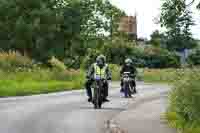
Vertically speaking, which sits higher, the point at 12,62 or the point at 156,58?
the point at 12,62

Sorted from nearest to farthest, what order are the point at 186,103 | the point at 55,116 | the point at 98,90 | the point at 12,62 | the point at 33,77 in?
the point at 186,103 → the point at 55,116 → the point at 98,90 → the point at 33,77 → the point at 12,62

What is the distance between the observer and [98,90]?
888 inches

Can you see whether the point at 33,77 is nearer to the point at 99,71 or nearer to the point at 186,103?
the point at 99,71

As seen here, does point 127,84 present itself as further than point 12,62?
No

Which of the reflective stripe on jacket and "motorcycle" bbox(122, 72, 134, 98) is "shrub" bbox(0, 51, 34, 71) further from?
the reflective stripe on jacket

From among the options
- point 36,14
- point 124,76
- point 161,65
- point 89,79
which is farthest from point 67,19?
point 89,79

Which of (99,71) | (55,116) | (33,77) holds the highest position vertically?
(99,71)

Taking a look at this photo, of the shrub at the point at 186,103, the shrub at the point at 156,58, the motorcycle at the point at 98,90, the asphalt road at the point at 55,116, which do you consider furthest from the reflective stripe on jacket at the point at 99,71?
the shrub at the point at 156,58

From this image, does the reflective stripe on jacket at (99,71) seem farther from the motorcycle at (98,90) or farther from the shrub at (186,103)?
the shrub at (186,103)

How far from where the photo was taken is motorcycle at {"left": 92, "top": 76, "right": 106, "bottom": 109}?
2250 centimetres

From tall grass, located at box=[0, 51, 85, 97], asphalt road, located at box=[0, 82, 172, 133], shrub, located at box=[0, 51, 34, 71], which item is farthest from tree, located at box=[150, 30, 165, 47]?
asphalt road, located at box=[0, 82, 172, 133]

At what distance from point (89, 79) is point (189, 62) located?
6163 millimetres

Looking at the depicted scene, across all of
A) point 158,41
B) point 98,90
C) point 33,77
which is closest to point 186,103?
point 98,90

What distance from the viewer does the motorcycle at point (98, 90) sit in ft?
73.8
